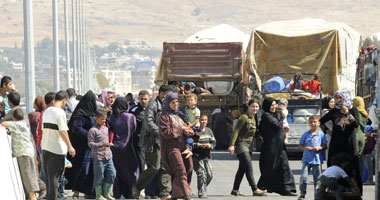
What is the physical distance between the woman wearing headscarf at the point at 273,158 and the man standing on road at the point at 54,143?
3200 mm

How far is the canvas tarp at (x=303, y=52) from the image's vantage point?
25984 mm

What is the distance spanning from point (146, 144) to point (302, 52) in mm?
12838

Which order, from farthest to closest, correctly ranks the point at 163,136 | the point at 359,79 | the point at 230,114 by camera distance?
the point at 230,114
the point at 359,79
the point at 163,136

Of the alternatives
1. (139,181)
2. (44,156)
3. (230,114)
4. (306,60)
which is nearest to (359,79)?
(306,60)

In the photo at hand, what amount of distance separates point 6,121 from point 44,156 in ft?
2.55

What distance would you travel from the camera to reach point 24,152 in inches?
471

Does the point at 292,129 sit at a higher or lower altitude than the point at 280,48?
lower

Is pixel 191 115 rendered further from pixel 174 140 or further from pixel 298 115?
pixel 298 115

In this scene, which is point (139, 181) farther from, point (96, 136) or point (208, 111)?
point (208, 111)

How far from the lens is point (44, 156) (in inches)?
500

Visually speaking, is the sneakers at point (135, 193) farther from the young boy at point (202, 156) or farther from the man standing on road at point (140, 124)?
the young boy at point (202, 156)

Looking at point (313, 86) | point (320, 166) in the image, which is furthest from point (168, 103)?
point (313, 86)

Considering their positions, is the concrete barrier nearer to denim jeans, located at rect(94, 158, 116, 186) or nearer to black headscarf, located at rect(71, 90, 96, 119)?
denim jeans, located at rect(94, 158, 116, 186)

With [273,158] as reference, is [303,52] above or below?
above
